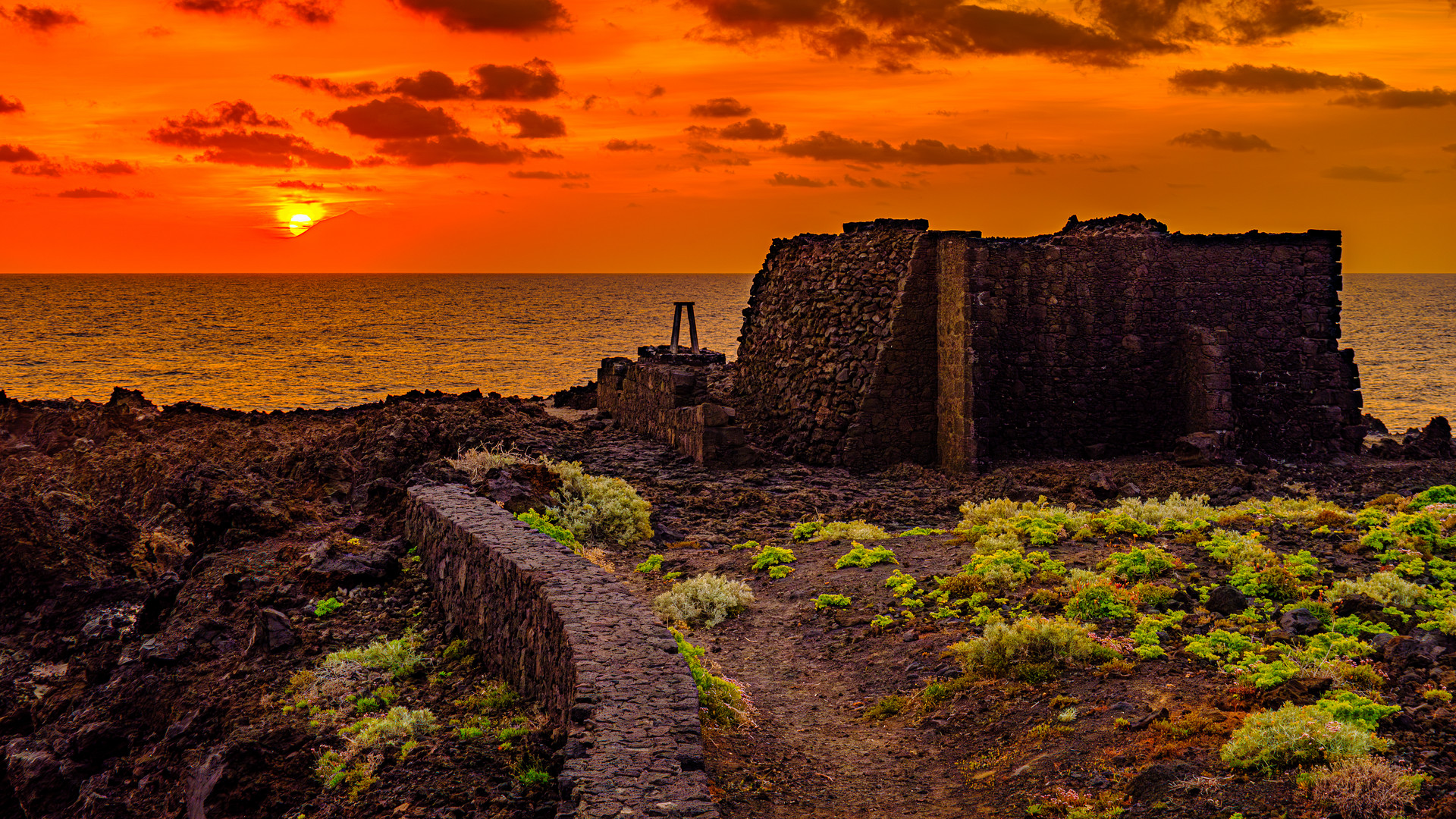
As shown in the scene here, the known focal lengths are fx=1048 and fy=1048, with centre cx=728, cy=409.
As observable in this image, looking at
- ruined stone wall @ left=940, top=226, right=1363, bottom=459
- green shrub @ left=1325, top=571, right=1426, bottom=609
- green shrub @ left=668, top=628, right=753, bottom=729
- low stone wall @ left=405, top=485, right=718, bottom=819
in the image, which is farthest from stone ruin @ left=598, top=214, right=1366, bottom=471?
green shrub @ left=668, top=628, right=753, bottom=729

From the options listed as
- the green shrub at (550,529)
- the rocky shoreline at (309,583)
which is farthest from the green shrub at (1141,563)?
the green shrub at (550,529)

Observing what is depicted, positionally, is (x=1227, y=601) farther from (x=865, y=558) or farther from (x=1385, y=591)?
(x=865, y=558)

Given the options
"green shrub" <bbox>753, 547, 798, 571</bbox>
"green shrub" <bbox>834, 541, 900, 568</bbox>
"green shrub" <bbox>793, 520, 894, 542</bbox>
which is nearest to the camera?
"green shrub" <bbox>834, 541, 900, 568</bbox>

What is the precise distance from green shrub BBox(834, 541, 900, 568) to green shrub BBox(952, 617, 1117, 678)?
357cm

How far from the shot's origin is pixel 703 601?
12.4 m

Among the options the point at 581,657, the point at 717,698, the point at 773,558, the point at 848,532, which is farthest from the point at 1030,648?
the point at 848,532

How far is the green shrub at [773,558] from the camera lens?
14.1 meters

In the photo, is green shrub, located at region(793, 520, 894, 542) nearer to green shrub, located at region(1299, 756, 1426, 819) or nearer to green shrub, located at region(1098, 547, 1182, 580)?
green shrub, located at region(1098, 547, 1182, 580)

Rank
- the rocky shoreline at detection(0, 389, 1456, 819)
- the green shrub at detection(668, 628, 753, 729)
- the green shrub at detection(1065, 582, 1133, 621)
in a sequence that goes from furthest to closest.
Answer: the green shrub at detection(1065, 582, 1133, 621) < the rocky shoreline at detection(0, 389, 1456, 819) < the green shrub at detection(668, 628, 753, 729)

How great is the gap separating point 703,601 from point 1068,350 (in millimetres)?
10592

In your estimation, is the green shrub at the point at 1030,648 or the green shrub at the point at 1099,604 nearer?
the green shrub at the point at 1030,648

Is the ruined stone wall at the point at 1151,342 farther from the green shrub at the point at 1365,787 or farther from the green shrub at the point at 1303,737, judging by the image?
the green shrub at the point at 1365,787

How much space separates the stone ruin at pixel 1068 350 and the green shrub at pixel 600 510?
160 inches

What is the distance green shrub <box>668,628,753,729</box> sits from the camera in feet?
28.1
